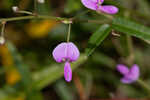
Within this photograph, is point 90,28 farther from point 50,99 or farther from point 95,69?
point 50,99

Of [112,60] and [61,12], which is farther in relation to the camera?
[61,12]

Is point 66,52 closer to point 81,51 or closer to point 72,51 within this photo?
point 72,51

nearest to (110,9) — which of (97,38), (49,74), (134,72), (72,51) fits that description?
(97,38)

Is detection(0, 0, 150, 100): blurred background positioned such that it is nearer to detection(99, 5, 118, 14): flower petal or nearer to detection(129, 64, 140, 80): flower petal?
detection(129, 64, 140, 80): flower petal

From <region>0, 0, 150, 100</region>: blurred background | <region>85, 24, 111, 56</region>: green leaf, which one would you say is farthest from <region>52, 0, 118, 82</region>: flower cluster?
<region>0, 0, 150, 100</region>: blurred background

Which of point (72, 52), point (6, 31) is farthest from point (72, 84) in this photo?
point (72, 52)

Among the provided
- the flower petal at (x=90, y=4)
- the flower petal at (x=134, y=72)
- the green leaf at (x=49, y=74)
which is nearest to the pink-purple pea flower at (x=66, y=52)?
the flower petal at (x=90, y=4)
